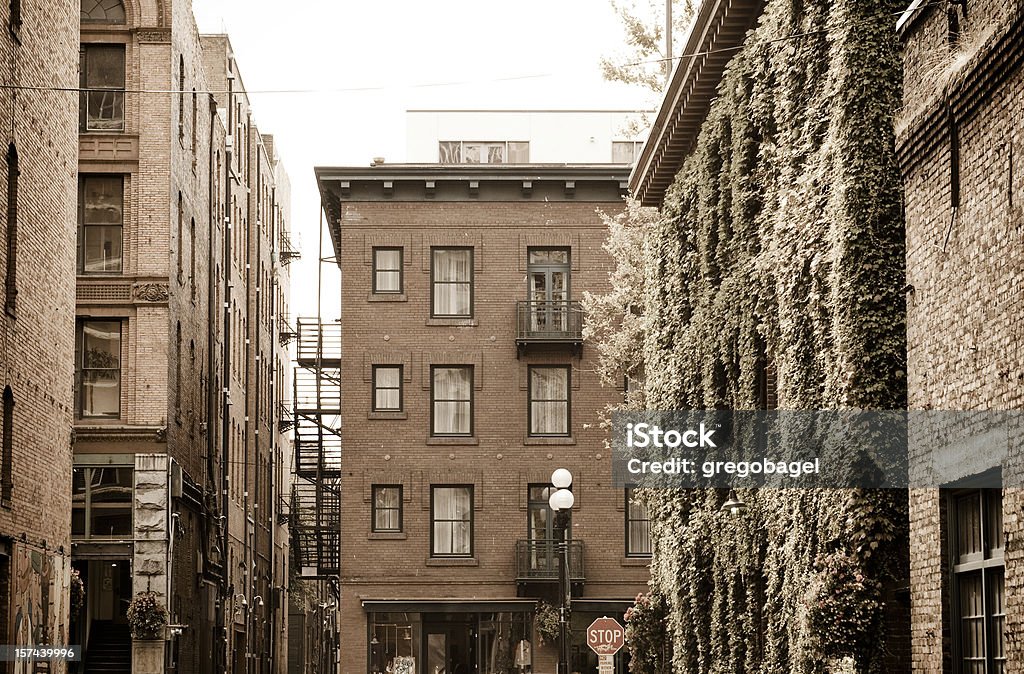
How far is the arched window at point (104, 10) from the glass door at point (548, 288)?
42.6ft

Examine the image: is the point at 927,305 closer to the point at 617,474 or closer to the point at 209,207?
the point at 617,474

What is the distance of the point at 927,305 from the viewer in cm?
1360

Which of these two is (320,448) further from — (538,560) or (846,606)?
(846,606)

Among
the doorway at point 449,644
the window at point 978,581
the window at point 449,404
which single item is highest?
the window at point 449,404

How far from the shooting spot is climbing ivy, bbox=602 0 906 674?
51.2ft

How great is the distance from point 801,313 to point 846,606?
138 inches

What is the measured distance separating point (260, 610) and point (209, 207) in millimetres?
19617

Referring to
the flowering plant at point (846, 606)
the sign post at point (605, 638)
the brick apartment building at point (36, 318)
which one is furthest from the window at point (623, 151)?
the flowering plant at point (846, 606)

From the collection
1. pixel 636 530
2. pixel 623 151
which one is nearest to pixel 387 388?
pixel 636 530

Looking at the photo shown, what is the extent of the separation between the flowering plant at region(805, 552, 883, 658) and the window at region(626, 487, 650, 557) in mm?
27091

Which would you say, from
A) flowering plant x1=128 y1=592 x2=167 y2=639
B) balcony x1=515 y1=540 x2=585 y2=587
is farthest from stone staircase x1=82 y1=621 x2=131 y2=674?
balcony x1=515 y1=540 x2=585 y2=587

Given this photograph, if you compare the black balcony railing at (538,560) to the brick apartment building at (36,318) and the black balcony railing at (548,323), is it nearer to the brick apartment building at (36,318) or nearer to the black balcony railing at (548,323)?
the black balcony railing at (548,323)

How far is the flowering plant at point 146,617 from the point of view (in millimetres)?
34938

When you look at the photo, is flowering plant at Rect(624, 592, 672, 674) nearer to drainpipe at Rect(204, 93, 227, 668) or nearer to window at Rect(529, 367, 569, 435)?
window at Rect(529, 367, 569, 435)
